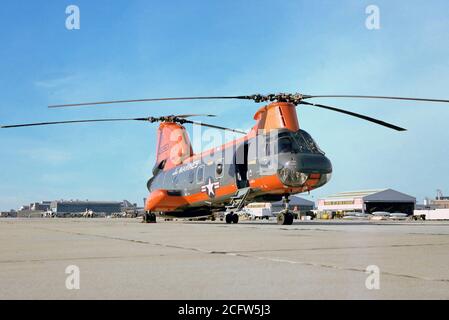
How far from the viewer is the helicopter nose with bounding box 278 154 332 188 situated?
912 inches

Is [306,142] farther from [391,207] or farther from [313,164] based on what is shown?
[391,207]

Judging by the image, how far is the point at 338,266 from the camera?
21.9 ft

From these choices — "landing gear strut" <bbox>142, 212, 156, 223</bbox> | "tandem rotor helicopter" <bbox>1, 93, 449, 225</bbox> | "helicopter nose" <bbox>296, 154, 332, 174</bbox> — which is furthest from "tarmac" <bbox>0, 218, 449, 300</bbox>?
"landing gear strut" <bbox>142, 212, 156, 223</bbox>

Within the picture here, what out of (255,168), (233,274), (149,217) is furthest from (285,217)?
(233,274)

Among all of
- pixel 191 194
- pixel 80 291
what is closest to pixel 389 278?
pixel 80 291

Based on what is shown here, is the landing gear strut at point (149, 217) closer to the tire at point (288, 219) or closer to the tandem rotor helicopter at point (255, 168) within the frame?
the tandem rotor helicopter at point (255, 168)

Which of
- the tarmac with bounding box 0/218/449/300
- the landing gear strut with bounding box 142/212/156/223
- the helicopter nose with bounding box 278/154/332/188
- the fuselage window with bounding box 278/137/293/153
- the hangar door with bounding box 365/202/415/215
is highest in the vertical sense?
the fuselage window with bounding box 278/137/293/153

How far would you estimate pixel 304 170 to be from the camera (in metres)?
23.1

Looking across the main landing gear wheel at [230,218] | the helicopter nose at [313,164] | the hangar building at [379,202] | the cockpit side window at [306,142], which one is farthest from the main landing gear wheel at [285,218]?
the hangar building at [379,202]

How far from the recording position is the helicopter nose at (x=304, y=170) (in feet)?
76.0

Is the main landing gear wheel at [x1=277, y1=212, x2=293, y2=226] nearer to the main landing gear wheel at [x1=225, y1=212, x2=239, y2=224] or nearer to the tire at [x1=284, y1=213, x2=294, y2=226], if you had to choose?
the tire at [x1=284, y1=213, x2=294, y2=226]

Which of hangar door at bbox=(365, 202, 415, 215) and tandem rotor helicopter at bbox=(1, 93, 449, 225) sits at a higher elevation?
tandem rotor helicopter at bbox=(1, 93, 449, 225)

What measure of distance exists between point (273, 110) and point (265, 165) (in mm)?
2932

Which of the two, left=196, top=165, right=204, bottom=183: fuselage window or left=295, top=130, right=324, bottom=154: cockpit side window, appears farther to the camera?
left=196, top=165, right=204, bottom=183: fuselage window
